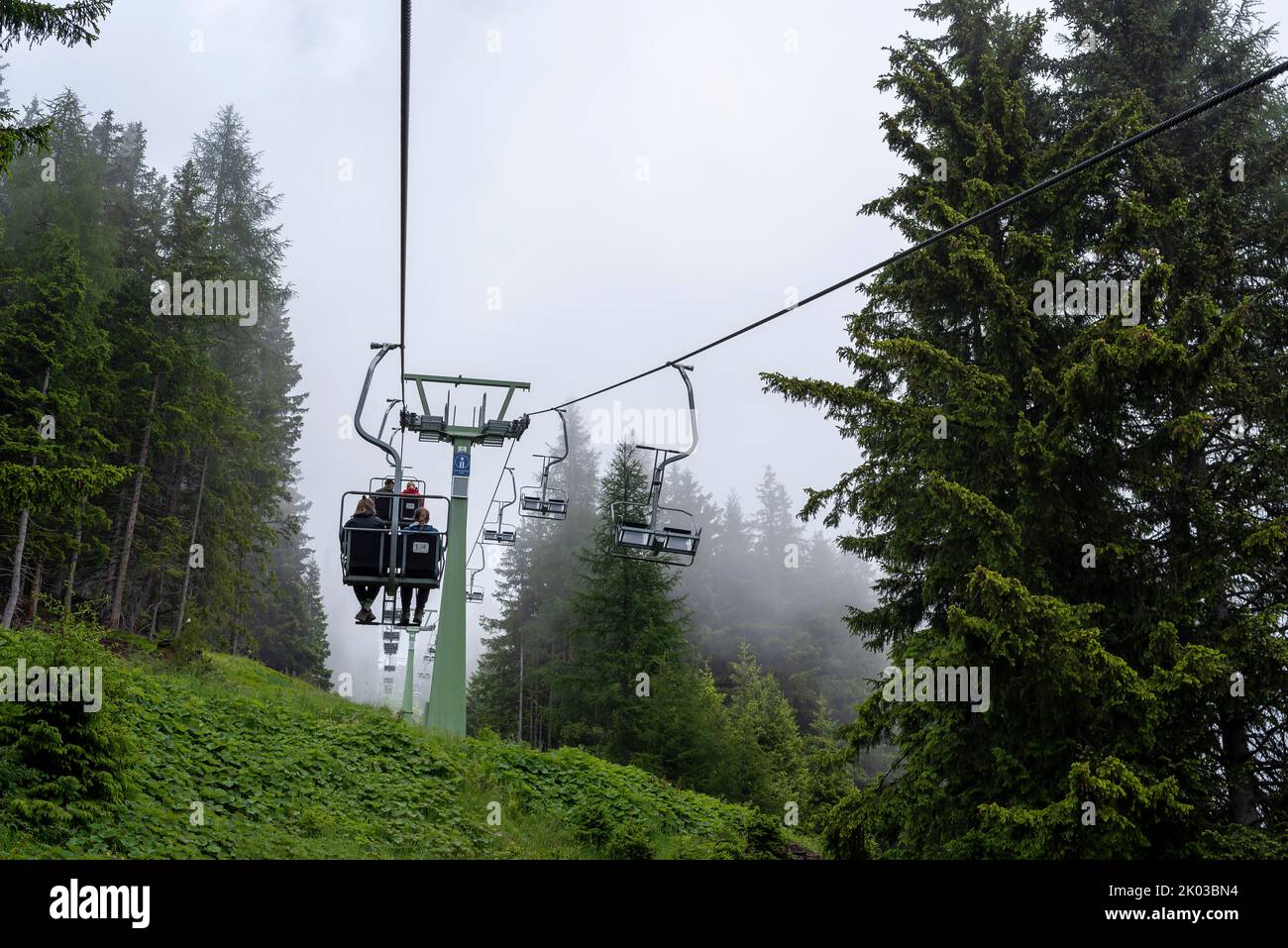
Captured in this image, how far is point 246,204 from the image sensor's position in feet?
121

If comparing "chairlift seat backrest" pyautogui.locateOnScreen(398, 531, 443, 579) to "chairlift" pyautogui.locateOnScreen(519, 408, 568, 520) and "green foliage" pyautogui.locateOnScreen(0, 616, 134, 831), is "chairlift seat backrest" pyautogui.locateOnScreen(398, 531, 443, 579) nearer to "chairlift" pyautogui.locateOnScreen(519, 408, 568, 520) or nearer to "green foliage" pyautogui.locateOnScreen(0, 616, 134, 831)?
"green foliage" pyautogui.locateOnScreen(0, 616, 134, 831)

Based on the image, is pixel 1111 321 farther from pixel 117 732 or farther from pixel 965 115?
pixel 117 732
